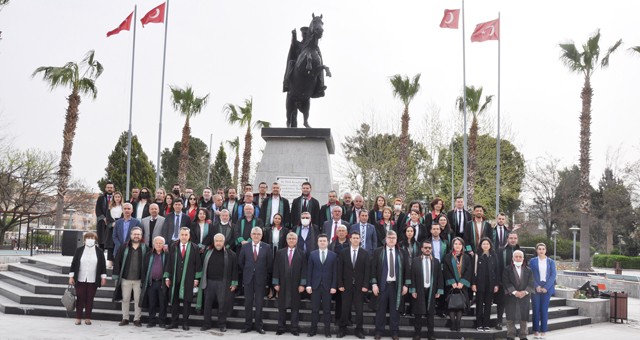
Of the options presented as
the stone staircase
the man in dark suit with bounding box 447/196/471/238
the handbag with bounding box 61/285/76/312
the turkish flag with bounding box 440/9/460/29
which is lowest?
the stone staircase

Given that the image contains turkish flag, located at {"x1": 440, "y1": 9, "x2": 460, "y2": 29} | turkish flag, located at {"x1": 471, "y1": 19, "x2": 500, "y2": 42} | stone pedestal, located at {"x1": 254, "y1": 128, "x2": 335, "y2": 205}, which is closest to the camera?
stone pedestal, located at {"x1": 254, "y1": 128, "x2": 335, "y2": 205}

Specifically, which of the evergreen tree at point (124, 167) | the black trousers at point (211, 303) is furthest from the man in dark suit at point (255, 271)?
the evergreen tree at point (124, 167)

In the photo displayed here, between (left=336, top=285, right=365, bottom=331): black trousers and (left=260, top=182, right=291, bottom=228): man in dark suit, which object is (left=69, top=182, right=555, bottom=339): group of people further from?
(left=260, top=182, right=291, bottom=228): man in dark suit

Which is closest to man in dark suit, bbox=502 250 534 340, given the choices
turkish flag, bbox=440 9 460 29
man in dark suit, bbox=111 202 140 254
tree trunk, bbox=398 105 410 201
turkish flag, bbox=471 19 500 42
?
man in dark suit, bbox=111 202 140 254

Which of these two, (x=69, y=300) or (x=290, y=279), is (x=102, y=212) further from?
(x=290, y=279)

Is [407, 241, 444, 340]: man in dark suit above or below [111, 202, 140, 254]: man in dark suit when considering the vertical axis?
below

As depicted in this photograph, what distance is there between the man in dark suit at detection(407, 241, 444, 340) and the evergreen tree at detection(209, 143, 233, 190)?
36644 mm

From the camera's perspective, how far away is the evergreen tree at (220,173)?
4475 cm

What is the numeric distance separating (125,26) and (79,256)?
14214 mm

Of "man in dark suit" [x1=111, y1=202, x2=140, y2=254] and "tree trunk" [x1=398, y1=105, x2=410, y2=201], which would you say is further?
"tree trunk" [x1=398, y1=105, x2=410, y2=201]

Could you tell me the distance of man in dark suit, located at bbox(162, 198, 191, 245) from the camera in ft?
31.3

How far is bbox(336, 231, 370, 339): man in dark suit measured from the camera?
8578 mm

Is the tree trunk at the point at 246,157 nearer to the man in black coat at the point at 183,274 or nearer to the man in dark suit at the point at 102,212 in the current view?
the man in dark suit at the point at 102,212

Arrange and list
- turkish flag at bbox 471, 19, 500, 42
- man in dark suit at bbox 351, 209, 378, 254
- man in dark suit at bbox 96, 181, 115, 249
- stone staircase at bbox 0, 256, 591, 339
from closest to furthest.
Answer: stone staircase at bbox 0, 256, 591, 339, man in dark suit at bbox 351, 209, 378, 254, man in dark suit at bbox 96, 181, 115, 249, turkish flag at bbox 471, 19, 500, 42
